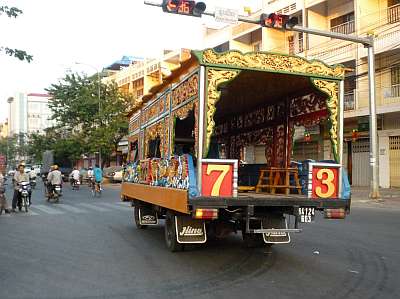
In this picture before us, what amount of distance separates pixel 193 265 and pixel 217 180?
1315mm

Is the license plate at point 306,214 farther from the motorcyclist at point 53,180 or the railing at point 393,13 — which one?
the railing at point 393,13

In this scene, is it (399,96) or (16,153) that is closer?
(399,96)

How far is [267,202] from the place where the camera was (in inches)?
280

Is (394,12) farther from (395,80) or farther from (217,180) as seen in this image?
(217,180)

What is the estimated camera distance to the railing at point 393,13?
25.0 metres

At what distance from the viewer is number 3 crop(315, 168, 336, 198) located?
25.3 feet

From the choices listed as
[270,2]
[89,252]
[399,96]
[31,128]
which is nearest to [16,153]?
[31,128]

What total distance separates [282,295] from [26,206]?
43.1ft

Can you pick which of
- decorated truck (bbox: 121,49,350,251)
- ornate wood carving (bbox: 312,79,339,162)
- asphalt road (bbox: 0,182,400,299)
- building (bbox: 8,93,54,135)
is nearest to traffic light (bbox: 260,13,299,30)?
decorated truck (bbox: 121,49,350,251)

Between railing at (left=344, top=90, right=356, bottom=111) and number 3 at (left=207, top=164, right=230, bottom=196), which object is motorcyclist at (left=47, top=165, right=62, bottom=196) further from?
railing at (left=344, top=90, right=356, bottom=111)

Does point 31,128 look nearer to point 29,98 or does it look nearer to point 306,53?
point 29,98

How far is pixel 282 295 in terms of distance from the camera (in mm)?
5516

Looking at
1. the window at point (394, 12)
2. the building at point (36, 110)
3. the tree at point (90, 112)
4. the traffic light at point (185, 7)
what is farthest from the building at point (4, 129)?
the traffic light at point (185, 7)

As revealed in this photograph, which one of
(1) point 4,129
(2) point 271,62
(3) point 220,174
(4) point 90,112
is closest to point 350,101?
(2) point 271,62
